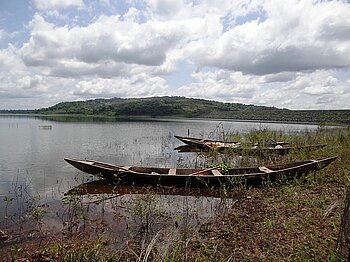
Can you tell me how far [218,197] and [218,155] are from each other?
8.40 metres

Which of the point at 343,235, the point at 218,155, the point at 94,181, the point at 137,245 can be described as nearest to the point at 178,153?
the point at 218,155

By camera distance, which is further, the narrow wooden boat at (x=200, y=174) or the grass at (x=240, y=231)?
the narrow wooden boat at (x=200, y=174)

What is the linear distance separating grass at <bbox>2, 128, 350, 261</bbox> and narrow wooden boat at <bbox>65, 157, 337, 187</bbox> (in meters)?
0.36

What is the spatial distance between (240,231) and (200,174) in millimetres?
Result: 5201

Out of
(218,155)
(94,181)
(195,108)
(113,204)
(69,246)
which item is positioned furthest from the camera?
(195,108)

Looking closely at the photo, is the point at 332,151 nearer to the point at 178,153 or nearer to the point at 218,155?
the point at 218,155

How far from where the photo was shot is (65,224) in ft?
25.1

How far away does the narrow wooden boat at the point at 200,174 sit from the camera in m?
10.7

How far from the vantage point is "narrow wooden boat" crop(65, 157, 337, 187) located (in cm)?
1067

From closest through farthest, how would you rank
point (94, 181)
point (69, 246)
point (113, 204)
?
1. point (69, 246)
2. point (113, 204)
3. point (94, 181)

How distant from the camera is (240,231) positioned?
260 inches

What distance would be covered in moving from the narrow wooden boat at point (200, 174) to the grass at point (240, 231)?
359 mm

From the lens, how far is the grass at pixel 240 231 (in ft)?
16.9

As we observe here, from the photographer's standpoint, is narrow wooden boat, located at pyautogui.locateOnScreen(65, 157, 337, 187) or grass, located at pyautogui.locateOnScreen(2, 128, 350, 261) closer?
grass, located at pyautogui.locateOnScreen(2, 128, 350, 261)
